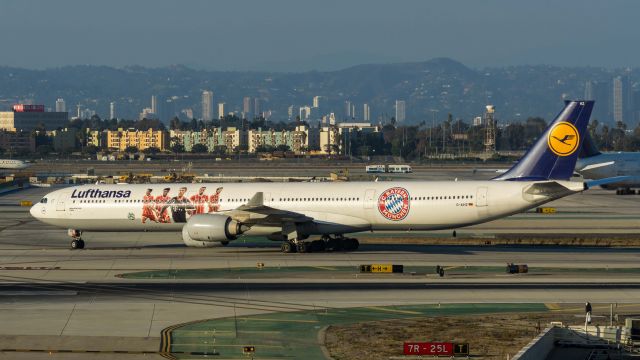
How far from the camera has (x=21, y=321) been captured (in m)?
35.8

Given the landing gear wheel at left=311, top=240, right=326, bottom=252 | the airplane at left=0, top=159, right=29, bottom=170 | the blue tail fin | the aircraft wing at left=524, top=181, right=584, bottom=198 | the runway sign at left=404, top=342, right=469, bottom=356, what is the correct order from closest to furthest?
the runway sign at left=404, top=342, right=469, bottom=356, the aircraft wing at left=524, top=181, right=584, bottom=198, the blue tail fin, the landing gear wheel at left=311, top=240, right=326, bottom=252, the airplane at left=0, top=159, right=29, bottom=170

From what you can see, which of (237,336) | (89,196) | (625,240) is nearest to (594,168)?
(625,240)

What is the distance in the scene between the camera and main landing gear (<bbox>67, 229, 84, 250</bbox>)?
59.5 m

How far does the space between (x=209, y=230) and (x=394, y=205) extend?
379 inches

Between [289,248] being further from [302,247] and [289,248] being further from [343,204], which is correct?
[343,204]

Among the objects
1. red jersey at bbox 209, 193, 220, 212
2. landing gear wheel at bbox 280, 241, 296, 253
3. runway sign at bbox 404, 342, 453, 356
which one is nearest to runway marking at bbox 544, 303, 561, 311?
runway sign at bbox 404, 342, 453, 356

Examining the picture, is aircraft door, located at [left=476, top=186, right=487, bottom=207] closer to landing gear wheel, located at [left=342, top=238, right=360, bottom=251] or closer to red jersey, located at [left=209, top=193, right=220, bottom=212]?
landing gear wheel, located at [left=342, top=238, right=360, bottom=251]

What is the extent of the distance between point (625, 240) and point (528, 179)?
953 cm

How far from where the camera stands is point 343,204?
2203 inches

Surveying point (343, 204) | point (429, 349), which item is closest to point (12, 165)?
point (343, 204)

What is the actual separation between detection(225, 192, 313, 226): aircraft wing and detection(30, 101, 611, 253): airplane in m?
0.05

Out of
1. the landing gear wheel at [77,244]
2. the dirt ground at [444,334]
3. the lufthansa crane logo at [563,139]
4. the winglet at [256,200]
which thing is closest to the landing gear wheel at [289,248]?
the winglet at [256,200]

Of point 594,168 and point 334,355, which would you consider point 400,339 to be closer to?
point 334,355

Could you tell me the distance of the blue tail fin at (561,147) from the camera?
2151 inches
